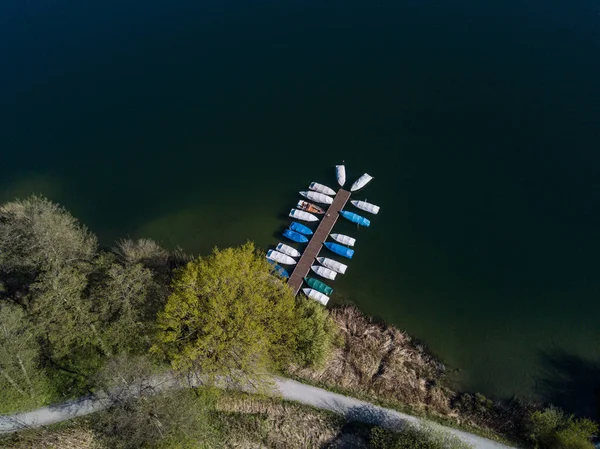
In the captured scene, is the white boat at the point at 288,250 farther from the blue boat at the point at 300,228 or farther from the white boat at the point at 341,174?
the white boat at the point at 341,174

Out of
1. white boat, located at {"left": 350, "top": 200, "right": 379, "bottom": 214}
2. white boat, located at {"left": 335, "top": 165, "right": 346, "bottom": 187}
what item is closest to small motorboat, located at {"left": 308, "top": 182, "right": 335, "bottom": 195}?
white boat, located at {"left": 335, "top": 165, "right": 346, "bottom": 187}

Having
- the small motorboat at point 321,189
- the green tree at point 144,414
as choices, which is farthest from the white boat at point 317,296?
the green tree at point 144,414

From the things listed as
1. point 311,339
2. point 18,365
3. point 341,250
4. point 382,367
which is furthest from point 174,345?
point 341,250

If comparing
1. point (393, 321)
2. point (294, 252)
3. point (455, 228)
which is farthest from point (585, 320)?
point (294, 252)

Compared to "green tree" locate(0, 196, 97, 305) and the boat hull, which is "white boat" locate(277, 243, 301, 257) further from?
"green tree" locate(0, 196, 97, 305)

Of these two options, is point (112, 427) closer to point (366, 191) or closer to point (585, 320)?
point (366, 191)

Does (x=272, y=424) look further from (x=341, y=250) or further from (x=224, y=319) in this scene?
(x=341, y=250)
